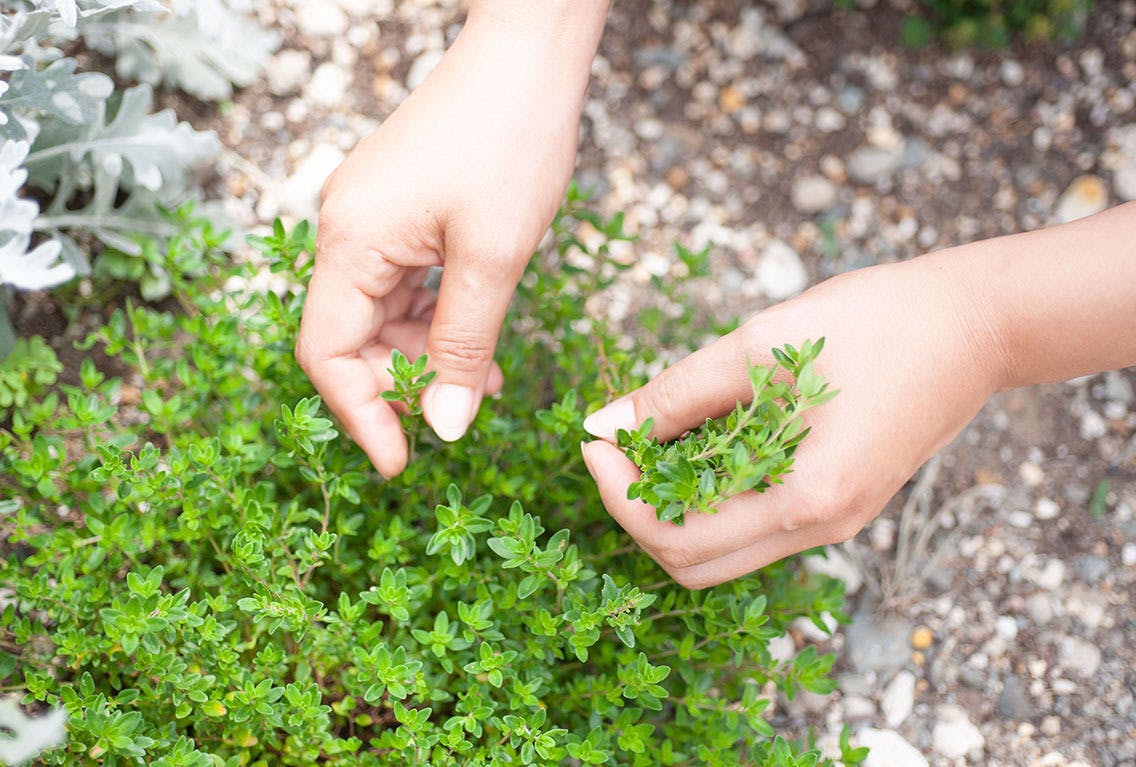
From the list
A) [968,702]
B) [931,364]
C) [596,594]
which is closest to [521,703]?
[596,594]

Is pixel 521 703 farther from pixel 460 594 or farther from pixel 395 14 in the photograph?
pixel 395 14

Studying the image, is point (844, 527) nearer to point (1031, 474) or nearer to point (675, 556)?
point (675, 556)

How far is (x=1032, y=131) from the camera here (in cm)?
320

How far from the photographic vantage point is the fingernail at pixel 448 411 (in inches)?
78.5

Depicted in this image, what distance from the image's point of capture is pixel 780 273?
3.06m

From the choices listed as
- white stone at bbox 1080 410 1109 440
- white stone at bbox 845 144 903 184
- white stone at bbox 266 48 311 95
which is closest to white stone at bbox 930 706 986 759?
white stone at bbox 1080 410 1109 440

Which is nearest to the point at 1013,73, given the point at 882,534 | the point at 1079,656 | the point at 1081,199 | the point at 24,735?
the point at 1081,199

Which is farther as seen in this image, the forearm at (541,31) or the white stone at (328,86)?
the white stone at (328,86)

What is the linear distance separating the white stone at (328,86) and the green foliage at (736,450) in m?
1.85

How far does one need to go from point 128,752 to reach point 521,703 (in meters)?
0.67

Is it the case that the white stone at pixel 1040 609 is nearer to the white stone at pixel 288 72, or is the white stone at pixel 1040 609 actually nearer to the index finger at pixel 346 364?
the index finger at pixel 346 364

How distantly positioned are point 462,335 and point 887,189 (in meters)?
1.78

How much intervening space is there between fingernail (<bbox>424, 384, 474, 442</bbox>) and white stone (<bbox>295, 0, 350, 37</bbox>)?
5.57 feet

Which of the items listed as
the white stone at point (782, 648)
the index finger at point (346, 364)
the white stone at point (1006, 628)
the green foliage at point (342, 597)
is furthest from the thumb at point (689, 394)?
the white stone at point (1006, 628)
